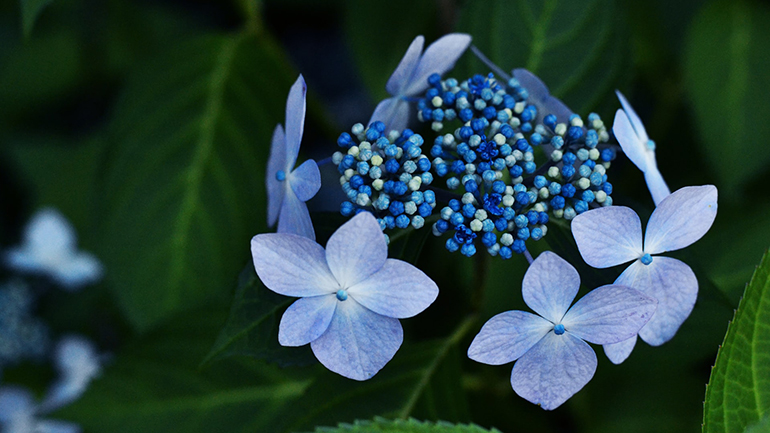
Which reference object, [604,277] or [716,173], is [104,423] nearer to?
[604,277]

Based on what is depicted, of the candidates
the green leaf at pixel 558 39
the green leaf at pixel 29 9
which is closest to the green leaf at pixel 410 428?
the green leaf at pixel 558 39

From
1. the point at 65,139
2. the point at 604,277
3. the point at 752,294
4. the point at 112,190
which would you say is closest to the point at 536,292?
the point at 604,277

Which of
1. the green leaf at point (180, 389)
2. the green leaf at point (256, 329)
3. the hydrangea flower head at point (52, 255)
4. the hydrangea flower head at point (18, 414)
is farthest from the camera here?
the hydrangea flower head at point (52, 255)

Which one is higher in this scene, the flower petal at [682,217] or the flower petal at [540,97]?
the flower petal at [540,97]

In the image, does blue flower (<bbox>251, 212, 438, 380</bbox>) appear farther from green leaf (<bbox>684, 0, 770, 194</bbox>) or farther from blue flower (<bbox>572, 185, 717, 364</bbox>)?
green leaf (<bbox>684, 0, 770, 194</bbox>)

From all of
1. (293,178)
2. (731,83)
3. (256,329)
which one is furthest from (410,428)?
(731,83)

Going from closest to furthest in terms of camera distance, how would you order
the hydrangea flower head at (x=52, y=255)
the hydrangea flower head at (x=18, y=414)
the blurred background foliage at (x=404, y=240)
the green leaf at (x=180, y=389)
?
the blurred background foliage at (x=404, y=240) → the green leaf at (x=180, y=389) → the hydrangea flower head at (x=18, y=414) → the hydrangea flower head at (x=52, y=255)

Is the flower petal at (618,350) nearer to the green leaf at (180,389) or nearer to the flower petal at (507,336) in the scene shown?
the flower petal at (507,336)

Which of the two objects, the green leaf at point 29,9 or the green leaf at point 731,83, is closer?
the green leaf at point 29,9
